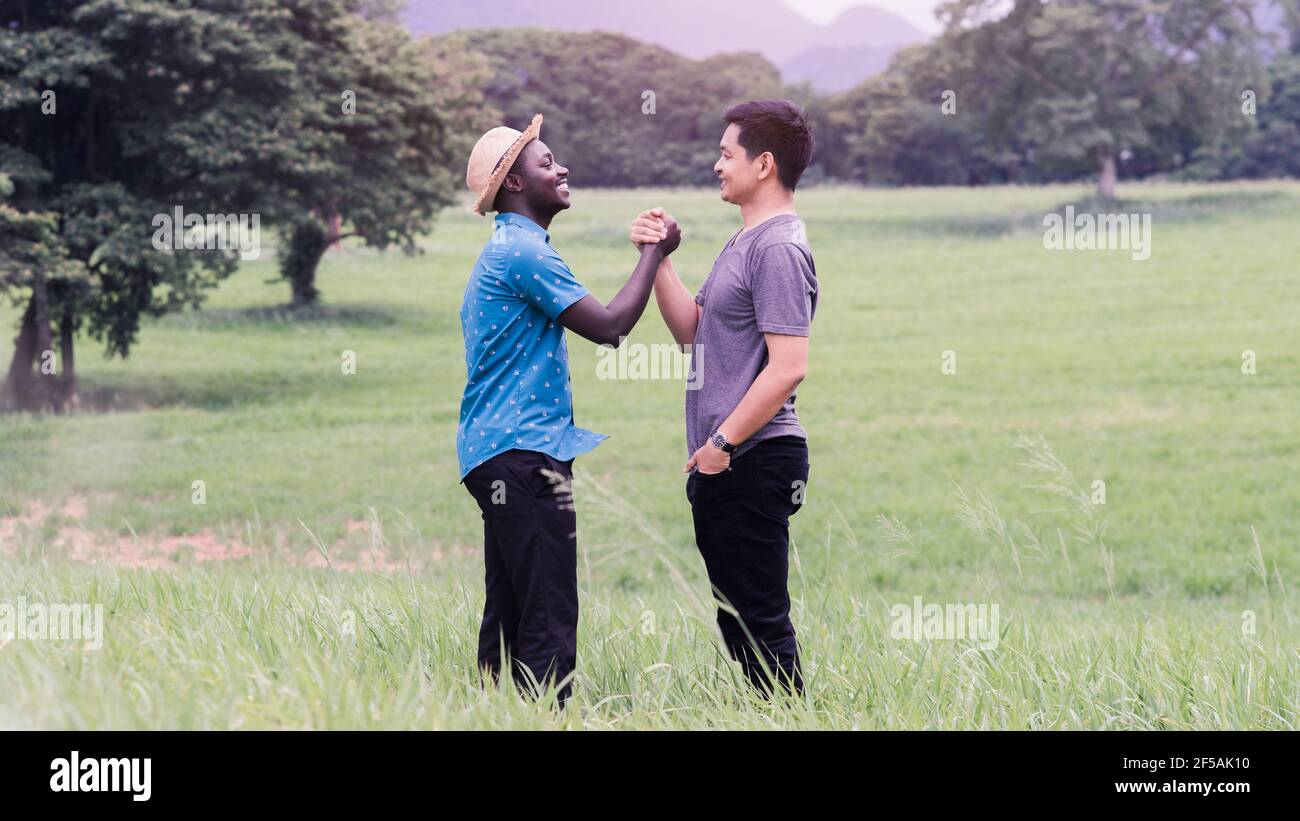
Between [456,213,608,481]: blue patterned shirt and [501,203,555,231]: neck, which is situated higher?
[501,203,555,231]: neck

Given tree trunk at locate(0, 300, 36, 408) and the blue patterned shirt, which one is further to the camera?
tree trunk at locate(0, 300, 36, 408)

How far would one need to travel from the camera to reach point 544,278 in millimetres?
4020

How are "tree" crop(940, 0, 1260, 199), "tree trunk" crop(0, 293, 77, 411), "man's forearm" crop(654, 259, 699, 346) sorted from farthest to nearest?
"tree" crop(940, 0, 1260, 199) < "tree trunk" crop(0, 293, 77, 411) < "man's forearm" crop(654, 259, 699, 346)

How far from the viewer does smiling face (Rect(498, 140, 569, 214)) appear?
Result: 4.16m

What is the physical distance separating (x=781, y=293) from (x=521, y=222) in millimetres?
917

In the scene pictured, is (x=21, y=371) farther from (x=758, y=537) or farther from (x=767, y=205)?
(x=758, y=537)

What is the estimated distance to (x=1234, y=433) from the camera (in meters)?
16.6

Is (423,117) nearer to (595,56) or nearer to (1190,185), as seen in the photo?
(1190,185)

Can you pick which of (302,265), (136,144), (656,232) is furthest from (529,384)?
(302,265)

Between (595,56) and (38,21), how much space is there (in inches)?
2506

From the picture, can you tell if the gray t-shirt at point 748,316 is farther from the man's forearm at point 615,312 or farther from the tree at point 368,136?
the tree at point 368,136

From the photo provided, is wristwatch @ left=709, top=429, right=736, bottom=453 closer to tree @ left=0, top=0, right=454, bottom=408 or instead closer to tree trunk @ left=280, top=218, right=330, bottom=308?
tree @ left=0, top=0, right=454, bottom=408

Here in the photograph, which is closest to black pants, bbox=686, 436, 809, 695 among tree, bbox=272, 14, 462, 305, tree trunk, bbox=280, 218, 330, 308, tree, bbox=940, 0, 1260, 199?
tree, bbox=272, 14, 462, 305

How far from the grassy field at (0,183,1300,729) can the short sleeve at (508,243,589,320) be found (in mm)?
689
